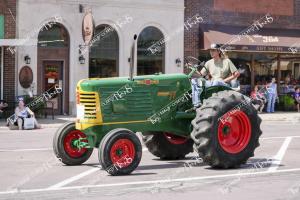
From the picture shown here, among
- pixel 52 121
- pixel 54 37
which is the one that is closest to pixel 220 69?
pixel 52 121

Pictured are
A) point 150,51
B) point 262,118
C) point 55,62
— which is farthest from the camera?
point 150,51

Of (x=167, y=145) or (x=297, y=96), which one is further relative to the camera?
(x=297, y=96)

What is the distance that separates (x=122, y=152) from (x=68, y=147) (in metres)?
1.38

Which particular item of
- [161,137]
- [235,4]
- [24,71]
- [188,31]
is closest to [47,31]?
[24,71]

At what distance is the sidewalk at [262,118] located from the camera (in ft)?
70.3

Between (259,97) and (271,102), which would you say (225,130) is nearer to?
(259,97)

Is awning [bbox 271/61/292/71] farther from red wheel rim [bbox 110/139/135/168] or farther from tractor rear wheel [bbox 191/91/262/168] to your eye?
red wheel rim [bbox 110/139/135/168]

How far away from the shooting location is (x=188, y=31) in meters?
27.5

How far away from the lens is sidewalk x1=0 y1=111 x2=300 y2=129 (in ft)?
70.3

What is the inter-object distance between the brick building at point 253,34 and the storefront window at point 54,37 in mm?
5575

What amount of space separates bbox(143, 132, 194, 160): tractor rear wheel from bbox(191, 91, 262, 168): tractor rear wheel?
1.13m

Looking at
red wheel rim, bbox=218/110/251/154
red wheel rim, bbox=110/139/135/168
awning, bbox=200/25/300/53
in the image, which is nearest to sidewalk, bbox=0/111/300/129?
awning, bbox=200/25/300/53

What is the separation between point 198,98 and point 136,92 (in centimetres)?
118

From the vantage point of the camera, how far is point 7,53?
77.6 feet
